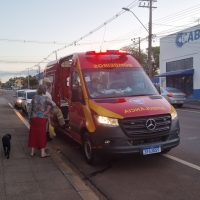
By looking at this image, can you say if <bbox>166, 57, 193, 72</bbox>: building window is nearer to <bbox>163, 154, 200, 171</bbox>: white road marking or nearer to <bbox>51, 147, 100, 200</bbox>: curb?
<bbox>163, 154, 200, 171</bbox>: white road marking

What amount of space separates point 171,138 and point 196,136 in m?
4.35

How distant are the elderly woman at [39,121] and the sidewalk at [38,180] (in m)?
0.28

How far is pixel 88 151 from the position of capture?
28.9 feet

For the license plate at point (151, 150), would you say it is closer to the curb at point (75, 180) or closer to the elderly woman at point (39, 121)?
the curb at point (75, 180)

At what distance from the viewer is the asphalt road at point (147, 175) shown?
663 cm

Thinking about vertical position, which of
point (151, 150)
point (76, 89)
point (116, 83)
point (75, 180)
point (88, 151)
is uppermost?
point (116, 83)

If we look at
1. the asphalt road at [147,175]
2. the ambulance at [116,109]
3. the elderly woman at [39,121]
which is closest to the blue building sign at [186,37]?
the asphalt road at [147,175]

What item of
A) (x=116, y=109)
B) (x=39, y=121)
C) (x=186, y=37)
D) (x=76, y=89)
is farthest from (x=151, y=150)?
(x=186, y=37)

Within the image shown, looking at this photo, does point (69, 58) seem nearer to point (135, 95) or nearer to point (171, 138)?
point (135, 95)

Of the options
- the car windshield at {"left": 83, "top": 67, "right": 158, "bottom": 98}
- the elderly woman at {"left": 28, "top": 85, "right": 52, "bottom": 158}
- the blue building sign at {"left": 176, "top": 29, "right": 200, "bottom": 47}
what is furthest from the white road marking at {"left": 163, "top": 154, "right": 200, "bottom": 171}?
the blue building sign at {"left": 176, "top": 29, "right": 200, "bottom": 47}

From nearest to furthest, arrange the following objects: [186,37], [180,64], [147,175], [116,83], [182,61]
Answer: [147,175] < [116,83] < [186,37] < [182,61] < [180,64]

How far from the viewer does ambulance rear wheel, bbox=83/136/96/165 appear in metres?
8.51

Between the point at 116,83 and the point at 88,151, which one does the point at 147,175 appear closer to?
the point at 88,151

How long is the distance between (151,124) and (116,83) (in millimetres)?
1573
